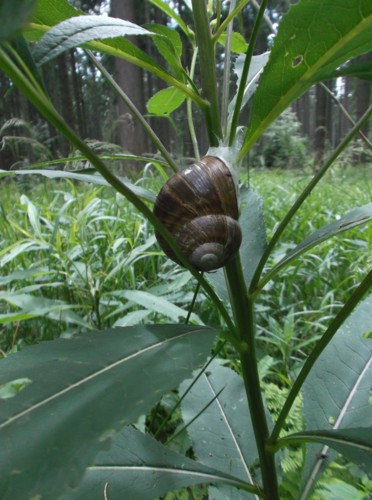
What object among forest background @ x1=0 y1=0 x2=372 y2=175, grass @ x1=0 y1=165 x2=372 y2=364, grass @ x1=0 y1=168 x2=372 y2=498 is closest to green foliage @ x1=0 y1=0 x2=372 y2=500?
grass @ x1=0 y1=168 x2=372 y2=498

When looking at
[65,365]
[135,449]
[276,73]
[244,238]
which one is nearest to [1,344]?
[135,449]

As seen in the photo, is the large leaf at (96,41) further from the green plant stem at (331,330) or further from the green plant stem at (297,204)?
the green plant stem at (331,330)

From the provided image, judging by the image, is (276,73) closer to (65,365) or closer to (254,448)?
(65,365)

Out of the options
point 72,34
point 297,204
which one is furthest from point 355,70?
point 72,34

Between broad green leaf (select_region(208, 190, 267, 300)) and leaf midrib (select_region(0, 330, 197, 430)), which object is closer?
leaf midrib (select_region(0, 330, 197, 430))

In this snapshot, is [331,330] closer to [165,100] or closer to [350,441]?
[350,441]

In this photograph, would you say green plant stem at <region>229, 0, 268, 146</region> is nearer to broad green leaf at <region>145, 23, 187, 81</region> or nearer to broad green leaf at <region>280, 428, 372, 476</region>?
broad green leaf at <region>145, 23, 187, 81</region>
